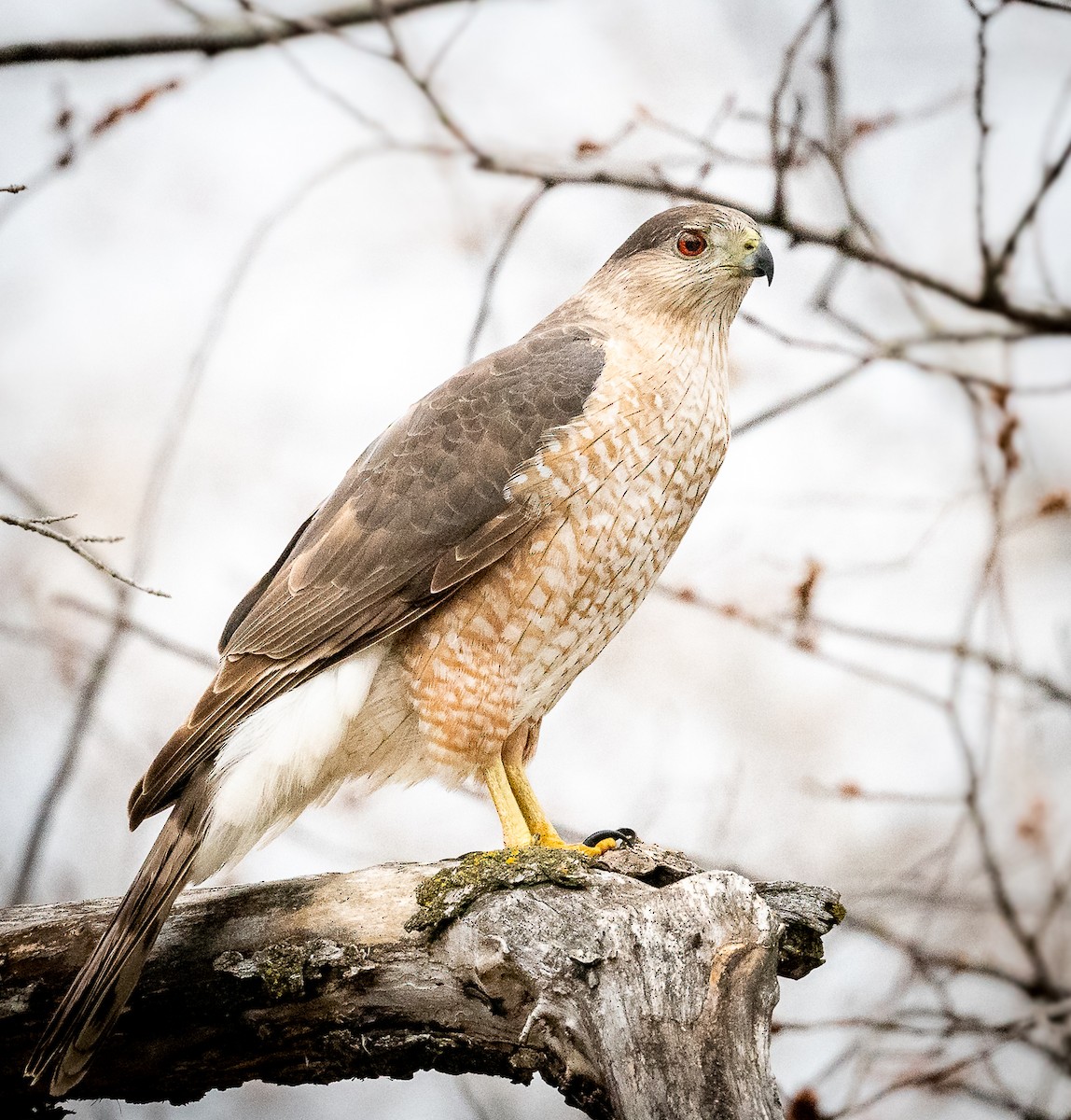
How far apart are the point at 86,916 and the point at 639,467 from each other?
5.86 ft

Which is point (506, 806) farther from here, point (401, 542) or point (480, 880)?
point (401, 542)

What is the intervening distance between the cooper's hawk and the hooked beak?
1.09ft

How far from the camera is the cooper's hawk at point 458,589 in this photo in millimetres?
3102

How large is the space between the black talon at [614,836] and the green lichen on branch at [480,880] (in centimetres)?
48

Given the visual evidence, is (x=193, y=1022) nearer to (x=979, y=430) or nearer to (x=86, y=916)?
(x=86, y=916)

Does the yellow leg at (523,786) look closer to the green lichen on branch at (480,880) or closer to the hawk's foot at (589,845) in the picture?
the hawk's foot at (589,845)

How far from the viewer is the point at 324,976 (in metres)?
2.62

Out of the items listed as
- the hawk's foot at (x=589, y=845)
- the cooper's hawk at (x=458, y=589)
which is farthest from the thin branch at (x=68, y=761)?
the hawk's foot at (x=589, y=845)

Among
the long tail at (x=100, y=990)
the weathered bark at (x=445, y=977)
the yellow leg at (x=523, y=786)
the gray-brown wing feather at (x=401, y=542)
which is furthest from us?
the yellow leg at (x=523, y=786)

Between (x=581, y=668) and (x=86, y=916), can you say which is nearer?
(x=86, y=916)

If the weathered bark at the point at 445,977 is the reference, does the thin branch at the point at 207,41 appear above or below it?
above

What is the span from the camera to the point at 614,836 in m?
3.24

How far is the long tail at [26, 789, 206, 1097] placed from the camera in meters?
2.53

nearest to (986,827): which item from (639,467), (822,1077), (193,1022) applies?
(822,1077)
